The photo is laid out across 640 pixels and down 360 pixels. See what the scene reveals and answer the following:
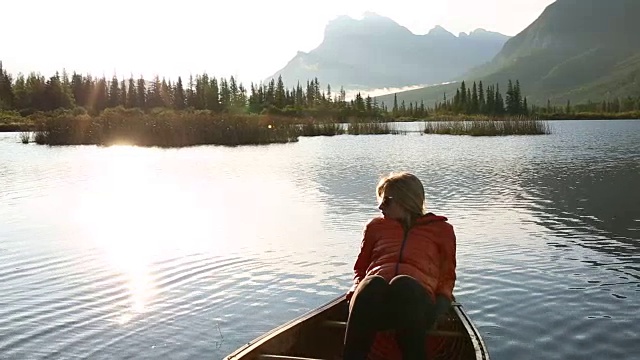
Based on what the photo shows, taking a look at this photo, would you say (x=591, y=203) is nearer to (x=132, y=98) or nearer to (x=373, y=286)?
(x=373, y=286)

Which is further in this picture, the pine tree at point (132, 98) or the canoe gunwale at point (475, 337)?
the pine tree at point (132, 98)

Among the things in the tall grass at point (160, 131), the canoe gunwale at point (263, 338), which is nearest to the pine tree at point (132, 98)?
the tall grass at point (160, 131)

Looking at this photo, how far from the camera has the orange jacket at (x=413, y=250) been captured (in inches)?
236

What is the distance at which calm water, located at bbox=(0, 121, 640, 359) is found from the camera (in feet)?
30.8

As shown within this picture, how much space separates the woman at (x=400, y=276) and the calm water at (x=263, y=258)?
285cm

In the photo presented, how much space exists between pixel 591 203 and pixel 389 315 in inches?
714

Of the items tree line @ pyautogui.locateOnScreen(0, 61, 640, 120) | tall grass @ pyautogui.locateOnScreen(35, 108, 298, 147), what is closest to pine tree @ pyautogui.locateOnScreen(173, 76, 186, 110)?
tree line @ pyautogui.locateOnScreen(0, 61, 640, 120)

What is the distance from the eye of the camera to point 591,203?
→ 859 inches

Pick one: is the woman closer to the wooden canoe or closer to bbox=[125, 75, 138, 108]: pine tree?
→ the wooden canoe

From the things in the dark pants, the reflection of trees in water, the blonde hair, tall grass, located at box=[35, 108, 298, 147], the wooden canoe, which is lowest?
the reflection of trees in water

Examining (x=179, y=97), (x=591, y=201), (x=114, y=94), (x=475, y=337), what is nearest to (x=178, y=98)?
(x=179, y=97)

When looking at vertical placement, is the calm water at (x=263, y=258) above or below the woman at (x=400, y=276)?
below

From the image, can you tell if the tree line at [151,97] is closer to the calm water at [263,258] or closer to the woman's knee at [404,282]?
the calm water at [263,258]

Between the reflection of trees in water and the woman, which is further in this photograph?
the reflection of trees in water
